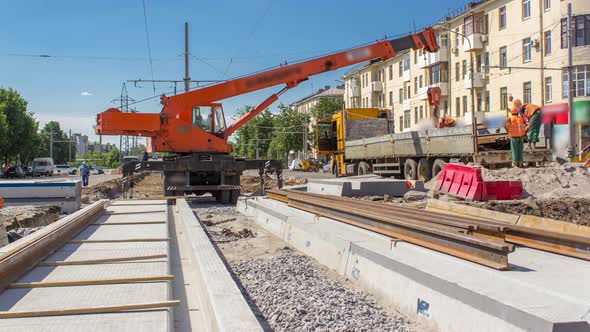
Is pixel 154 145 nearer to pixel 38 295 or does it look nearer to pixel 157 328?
pixel 38 295

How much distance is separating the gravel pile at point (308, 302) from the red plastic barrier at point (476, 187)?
6.13m

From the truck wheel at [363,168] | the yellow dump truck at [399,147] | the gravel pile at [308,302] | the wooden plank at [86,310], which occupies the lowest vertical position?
the gravel pile at [308,302]

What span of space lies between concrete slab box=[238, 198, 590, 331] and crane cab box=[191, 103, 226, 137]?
10228 millimetres

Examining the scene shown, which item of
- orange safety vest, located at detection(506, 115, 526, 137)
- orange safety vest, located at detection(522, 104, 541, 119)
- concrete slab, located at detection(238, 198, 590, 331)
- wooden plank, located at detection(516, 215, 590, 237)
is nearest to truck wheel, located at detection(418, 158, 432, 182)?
orange safety vest, located at detection(522, 104, 541, 119)

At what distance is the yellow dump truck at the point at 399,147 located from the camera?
52.4 ft

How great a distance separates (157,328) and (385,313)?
1.99m

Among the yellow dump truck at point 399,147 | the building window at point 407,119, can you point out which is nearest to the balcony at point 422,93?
the building window at point 407,119

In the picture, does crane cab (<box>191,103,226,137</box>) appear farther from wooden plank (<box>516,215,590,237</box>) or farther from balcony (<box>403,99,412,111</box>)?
balcony (<box>403,99,412,111</box>)

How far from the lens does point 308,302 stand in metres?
4.77

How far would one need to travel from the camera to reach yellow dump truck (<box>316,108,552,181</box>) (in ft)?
52.4

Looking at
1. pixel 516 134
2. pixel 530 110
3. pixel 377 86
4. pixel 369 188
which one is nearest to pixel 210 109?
pixel 369 188

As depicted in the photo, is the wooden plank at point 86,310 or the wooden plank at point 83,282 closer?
the wooden plank at point 86,310

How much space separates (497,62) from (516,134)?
2982 centimetres

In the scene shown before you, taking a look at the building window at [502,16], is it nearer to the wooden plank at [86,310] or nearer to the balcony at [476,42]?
the balcony at [476,42]
